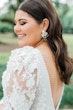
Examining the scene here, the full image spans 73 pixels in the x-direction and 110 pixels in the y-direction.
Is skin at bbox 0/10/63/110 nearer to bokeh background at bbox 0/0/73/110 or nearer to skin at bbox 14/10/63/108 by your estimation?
skin at bbox 14/10/63/108

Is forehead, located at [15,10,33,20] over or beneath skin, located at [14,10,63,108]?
over

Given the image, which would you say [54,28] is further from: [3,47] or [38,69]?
[3,47]

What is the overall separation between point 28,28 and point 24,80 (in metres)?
0.21

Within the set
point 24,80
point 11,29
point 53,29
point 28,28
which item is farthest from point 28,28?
point 11,29

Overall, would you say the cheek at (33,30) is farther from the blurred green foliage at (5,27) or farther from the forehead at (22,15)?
the blurred green foliage at (5,27)

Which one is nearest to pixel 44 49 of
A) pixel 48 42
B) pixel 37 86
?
pixel 48 42

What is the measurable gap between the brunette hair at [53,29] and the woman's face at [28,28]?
0.05 feet

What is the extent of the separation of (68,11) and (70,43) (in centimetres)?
40

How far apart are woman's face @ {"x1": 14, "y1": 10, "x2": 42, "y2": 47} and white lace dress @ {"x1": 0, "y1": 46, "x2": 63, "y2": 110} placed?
0.06 metres

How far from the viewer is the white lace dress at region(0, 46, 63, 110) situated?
1.17 m

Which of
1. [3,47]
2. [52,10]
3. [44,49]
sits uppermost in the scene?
[52,10]

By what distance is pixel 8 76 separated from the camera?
1.19 metres

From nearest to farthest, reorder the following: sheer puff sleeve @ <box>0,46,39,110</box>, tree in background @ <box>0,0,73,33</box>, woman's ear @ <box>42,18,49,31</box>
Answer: sheer puff sleeve @ <box>0,46,39,110</box>, woman's ear @ <box>42,18,49,31</box>, tree in background @ <box>0,0,73,33</box>

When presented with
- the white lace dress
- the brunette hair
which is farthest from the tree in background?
the white lace dress
